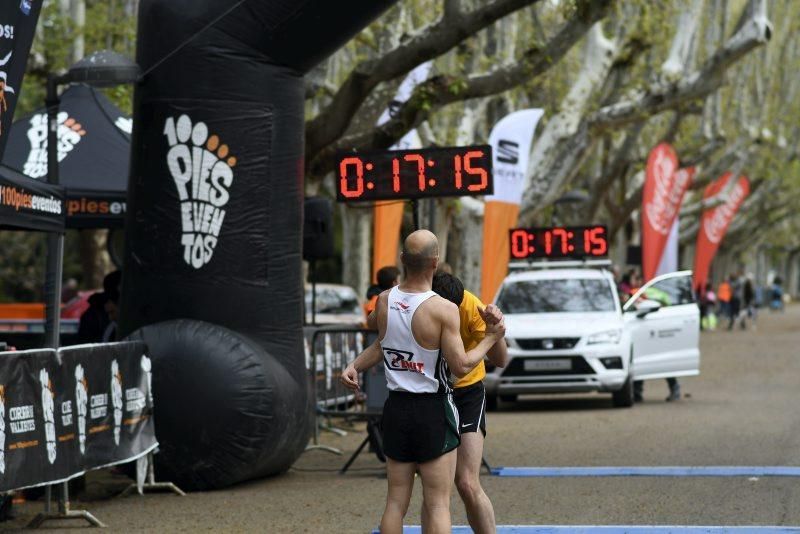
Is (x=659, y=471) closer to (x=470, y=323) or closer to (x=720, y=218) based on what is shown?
(x=470, y=323)

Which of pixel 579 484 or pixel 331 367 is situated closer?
pixel 579 484

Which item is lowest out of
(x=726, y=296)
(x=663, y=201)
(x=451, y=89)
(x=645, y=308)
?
(x=645, y=308)

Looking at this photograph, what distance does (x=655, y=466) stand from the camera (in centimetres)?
1351

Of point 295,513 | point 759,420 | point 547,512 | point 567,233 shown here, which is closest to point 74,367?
point 295,513

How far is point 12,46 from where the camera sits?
9820mm

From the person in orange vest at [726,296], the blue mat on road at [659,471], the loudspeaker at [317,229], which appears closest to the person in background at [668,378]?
the loudspeaker at [317,229]

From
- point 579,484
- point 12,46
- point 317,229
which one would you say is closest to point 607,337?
point 317,229

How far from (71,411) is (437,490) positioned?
3.93 meters

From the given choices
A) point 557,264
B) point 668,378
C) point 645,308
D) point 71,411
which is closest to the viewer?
point 71,411

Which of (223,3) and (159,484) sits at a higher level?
(223,3)

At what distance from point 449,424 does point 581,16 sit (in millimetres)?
12562

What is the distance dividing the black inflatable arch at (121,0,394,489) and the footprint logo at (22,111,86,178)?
3690mm

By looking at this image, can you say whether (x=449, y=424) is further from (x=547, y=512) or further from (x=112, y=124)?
(x=112, y=124)

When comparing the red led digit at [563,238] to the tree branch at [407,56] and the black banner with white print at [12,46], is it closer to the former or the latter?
the tree branch at [407,56]
